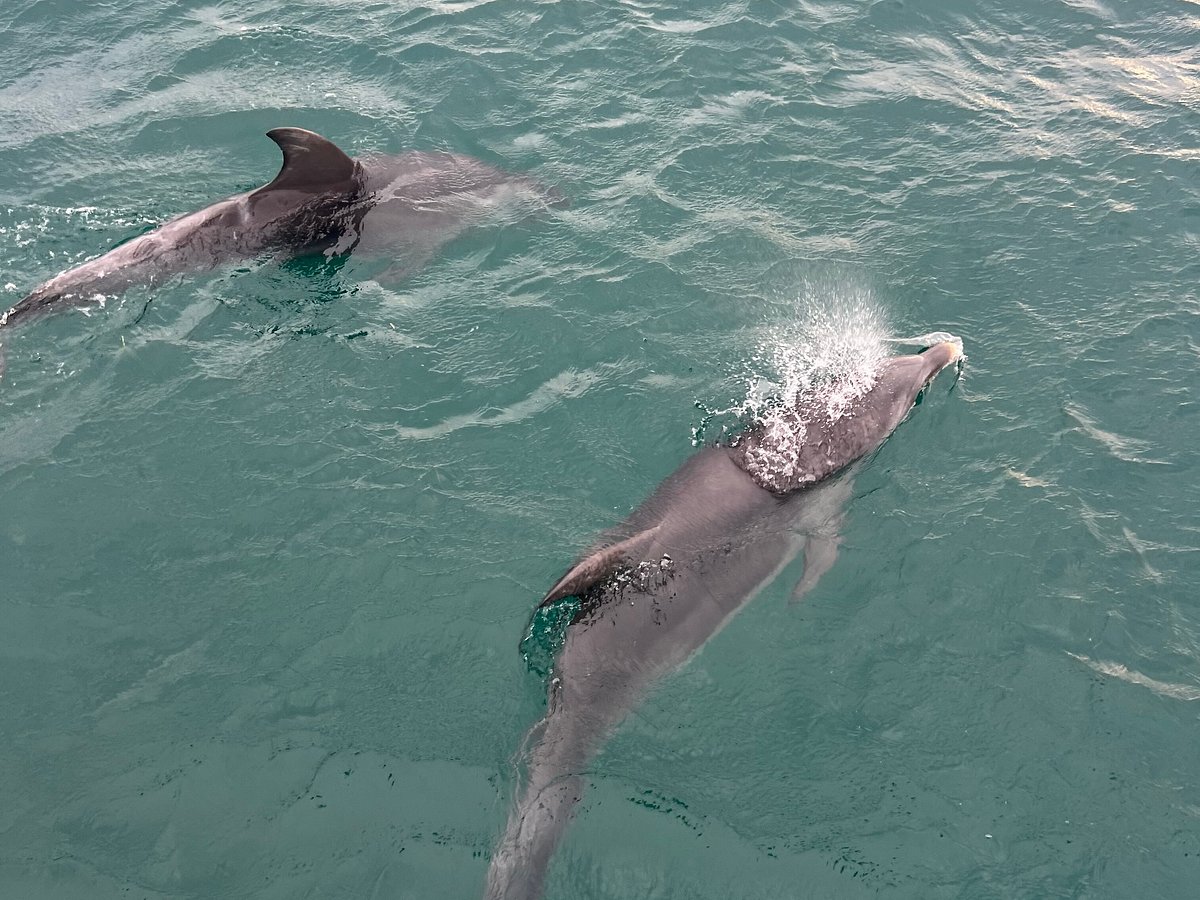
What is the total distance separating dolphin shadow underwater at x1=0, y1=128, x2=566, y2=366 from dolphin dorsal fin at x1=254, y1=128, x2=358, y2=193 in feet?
0.05

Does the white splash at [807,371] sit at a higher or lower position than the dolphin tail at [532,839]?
higher

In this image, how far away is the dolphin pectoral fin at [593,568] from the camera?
8.47 m

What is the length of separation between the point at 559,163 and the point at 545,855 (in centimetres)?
1108

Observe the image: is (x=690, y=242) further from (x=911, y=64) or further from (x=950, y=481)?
(x=911, y=64)

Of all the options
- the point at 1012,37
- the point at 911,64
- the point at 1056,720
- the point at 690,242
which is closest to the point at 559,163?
the point at 690,242

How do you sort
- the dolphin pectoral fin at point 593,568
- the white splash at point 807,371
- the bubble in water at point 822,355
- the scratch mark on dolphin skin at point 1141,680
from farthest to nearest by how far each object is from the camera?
the bubble in water at point 822,355, the white splash at point 807,371, the scratch mark on dolphin skin at point 1141,680, the dolphin pectoral fin at point 593,568

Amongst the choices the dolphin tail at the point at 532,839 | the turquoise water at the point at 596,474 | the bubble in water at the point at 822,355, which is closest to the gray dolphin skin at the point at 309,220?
the turquoise water at the point at 596,474

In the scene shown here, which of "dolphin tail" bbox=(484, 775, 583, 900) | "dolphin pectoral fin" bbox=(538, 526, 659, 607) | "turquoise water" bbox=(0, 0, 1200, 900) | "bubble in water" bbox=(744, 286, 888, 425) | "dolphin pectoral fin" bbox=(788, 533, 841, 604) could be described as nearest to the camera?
"dolphin tail" bbox=(484, 775, 583, 900)

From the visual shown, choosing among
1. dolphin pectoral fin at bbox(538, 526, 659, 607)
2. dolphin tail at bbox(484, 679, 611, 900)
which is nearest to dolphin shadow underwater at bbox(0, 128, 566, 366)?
dolphin pectoral fin at bbox(538, 526, 659, 607)

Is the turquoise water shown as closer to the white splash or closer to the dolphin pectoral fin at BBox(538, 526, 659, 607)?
the white splash

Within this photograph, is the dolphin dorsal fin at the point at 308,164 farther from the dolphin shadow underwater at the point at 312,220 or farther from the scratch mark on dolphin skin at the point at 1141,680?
the scratch mark on dolphin skin at the point at 1141,680

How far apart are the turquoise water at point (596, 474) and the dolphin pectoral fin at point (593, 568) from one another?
80 cm

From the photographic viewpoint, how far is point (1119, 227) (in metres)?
14.2

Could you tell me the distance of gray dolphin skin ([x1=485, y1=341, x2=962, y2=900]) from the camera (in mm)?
8141
